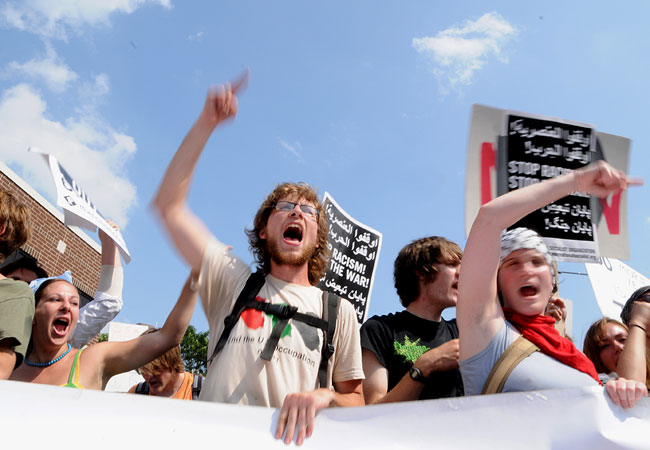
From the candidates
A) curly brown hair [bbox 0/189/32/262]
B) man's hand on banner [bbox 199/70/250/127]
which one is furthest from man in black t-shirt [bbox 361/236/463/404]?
curly brown hair [bbox 0/189/32/262]

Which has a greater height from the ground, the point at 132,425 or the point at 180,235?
the point at 180,235

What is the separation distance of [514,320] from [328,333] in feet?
2.23

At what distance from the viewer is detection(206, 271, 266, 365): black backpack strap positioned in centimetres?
213

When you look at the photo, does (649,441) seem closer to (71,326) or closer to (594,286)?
(71,326)

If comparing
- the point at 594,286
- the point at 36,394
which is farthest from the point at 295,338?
the point at 594,286

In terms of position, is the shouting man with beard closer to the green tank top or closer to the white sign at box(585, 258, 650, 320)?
the green tank top

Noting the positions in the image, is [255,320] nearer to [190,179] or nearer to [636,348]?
[190,179]

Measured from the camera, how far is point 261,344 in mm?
2074

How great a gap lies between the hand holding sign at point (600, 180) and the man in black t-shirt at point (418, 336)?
769 mm

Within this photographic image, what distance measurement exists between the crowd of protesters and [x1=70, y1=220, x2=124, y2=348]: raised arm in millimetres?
334

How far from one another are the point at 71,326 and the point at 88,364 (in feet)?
0.96

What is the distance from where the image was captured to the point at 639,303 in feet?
8.59

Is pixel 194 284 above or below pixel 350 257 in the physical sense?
below

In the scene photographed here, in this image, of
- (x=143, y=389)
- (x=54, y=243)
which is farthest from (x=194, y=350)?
(x=143, y=389)
